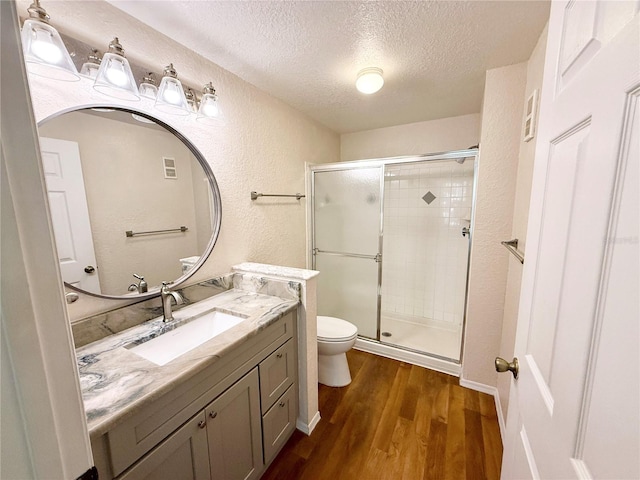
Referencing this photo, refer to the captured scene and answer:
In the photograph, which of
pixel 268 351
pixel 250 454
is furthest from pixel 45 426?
pixel 250 454

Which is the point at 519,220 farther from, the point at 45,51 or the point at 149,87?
the point at 45,51

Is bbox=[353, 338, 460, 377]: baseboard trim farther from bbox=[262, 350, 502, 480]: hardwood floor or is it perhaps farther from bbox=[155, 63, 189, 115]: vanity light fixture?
bbox=[155, 63, 189, 115]: vanity light fixture

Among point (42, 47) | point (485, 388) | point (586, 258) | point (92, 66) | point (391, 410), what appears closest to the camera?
point (586, 258)

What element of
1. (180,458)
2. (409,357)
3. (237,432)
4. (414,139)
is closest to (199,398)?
(180,458)

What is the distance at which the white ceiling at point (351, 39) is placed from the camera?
1.17 m

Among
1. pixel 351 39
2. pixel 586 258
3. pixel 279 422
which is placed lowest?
pixel 279 422

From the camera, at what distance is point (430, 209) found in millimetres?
2830

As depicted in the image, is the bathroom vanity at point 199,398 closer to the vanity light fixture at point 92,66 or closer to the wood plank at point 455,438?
the wood plank at point 455,438

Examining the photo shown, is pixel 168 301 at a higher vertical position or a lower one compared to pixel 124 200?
lower

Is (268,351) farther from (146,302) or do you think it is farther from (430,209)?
(430,209)

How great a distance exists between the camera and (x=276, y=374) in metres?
1.35

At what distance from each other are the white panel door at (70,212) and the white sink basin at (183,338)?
1.11ft

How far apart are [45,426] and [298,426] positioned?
1.57 metres

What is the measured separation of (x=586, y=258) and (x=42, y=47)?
1645 millimetres
